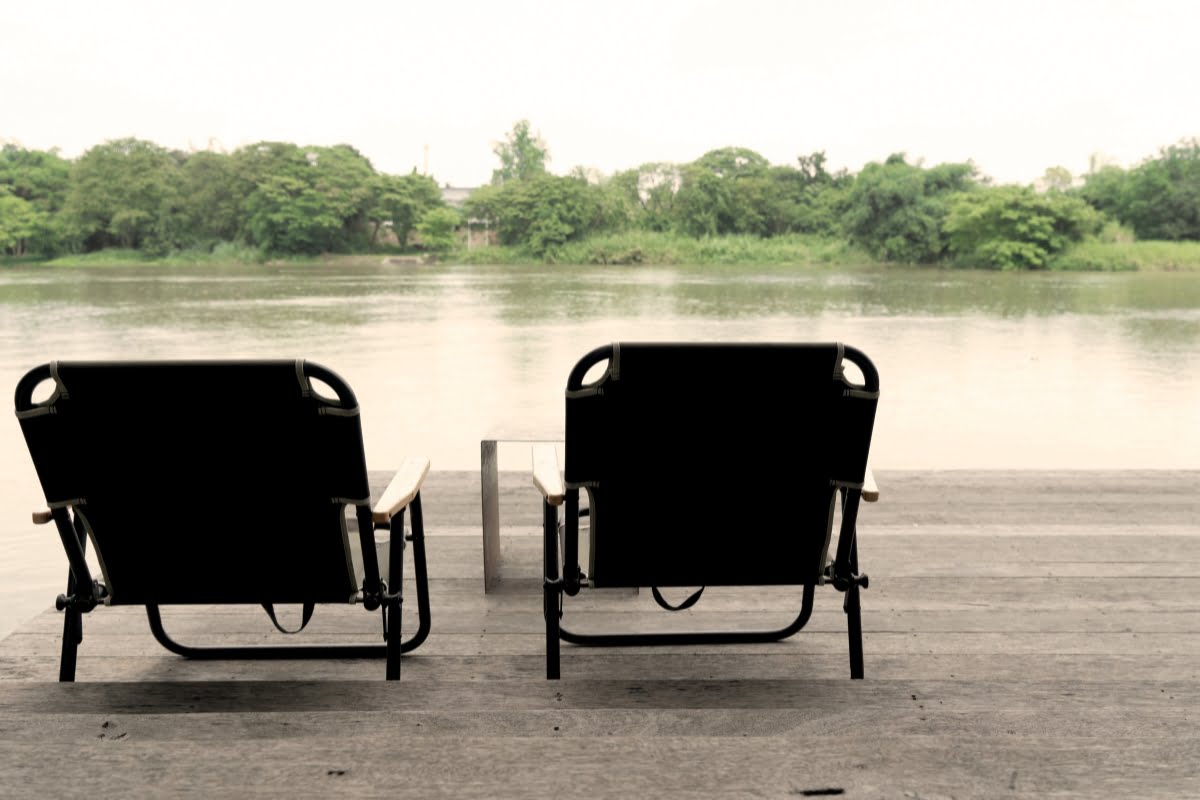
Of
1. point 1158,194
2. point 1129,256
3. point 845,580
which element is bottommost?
point 845,580

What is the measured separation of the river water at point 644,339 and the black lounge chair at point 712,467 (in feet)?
2.20

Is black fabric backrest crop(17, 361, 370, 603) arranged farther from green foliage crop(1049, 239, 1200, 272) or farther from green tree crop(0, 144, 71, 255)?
green tree crop(0, 144, 71, 255)

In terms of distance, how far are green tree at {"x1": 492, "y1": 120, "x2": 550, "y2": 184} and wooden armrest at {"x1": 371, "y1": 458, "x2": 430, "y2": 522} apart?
54.5m

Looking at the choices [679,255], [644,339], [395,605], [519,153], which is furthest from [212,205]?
[395,605]

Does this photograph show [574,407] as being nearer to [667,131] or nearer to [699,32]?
[667,131]

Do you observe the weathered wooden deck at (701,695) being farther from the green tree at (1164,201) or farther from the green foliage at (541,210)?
the green foliage at (541,210)

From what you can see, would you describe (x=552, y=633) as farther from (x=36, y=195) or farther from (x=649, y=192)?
(x=36, y=195)

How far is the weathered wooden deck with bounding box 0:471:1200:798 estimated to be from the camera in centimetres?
99

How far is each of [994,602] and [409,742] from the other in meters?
1.44

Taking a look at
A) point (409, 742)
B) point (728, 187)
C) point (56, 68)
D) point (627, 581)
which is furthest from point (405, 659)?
point (56, 68)

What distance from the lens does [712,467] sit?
1483 millimetres

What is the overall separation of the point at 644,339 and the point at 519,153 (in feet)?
157

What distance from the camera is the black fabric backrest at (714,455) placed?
1.39 meters

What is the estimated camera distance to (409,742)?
1.04 meters
